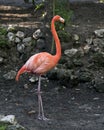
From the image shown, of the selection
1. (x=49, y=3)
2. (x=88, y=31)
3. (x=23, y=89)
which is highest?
(x=49, y=3)

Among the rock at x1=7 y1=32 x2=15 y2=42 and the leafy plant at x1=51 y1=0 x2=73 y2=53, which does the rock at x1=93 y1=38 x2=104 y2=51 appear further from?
the rock at x1=7 y1=32 x2=15 y2=42

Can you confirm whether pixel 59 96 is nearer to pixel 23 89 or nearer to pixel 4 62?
pixel 23 89

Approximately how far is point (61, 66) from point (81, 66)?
1.57 ft

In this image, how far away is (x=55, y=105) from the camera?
8047 millimetres

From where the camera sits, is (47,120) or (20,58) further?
(20,58)

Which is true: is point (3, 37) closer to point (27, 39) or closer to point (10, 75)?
point (27, 39)

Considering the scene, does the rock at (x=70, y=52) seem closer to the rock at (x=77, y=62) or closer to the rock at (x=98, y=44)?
the rock at (x=77, y=62)

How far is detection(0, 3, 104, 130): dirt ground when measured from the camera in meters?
6.91

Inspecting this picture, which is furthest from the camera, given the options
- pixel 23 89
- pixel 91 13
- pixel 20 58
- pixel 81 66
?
pixel 91 13

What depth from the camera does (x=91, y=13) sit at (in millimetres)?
12531

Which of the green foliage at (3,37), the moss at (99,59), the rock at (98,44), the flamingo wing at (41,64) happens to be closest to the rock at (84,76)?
the moss at (99,59)

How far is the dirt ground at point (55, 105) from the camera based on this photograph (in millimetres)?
6910

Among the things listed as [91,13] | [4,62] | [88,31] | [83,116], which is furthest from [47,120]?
[91,13]

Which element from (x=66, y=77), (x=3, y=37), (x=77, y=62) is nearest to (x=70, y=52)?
(x=77, y=62)
